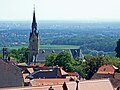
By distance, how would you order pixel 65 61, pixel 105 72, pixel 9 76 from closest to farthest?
pixel 9 76 → pixel 105 72 → pixel 65 61

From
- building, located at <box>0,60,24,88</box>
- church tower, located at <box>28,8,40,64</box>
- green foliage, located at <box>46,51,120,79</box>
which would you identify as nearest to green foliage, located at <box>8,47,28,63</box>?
church tower, located at <box>28,8,40,64</box>

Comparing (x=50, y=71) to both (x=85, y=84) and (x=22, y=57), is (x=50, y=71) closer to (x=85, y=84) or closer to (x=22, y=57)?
(x=85, y=84)

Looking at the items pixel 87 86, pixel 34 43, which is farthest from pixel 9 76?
pixel 34 43

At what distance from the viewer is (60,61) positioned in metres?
102

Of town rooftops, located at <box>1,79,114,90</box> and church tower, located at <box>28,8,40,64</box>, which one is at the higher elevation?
town rooftops, located at <box>1,79,114,90</box>

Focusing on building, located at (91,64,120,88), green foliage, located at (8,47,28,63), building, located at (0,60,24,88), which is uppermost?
building, located at (0,60,24,88)

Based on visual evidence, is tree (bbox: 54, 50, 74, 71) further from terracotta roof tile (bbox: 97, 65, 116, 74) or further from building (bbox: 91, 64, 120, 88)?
terracotta roof tile (bbox: 97, 65, 116, 74)

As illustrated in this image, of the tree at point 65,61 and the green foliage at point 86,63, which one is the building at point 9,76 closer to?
the green foliage at point 86,63

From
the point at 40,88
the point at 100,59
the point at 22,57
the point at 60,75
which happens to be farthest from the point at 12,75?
the point at 22,57

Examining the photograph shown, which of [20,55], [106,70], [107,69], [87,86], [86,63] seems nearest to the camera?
[87,86]

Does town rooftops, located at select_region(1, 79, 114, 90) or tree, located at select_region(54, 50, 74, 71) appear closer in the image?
town rooftops, located at select_region(1, 79, 114, 90)

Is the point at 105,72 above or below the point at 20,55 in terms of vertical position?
above

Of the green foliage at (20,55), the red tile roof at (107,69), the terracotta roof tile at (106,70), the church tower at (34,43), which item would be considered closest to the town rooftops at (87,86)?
the red tile roof at (107,69)

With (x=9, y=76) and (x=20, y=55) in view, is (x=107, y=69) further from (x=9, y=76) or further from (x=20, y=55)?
(x=20, y=55)
